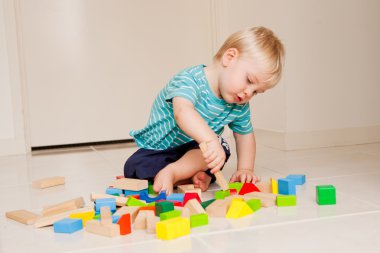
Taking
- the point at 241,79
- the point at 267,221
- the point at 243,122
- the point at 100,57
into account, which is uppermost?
the point at 100,57

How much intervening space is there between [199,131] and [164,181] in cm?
16

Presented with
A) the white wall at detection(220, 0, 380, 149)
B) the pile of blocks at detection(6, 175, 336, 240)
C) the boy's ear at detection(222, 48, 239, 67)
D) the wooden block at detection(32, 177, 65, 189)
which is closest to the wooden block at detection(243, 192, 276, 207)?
the pile of blocks at detection(6, 175, 336, 240)

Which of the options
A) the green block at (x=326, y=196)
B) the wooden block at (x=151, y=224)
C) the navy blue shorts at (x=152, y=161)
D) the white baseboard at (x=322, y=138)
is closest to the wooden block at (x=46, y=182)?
the navy blue shorts at (x=152, y=161)

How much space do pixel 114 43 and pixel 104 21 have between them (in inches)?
4.0

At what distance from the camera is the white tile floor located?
725mm

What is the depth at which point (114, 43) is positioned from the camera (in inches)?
84.0

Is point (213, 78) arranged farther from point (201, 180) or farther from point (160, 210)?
point (160, 210)

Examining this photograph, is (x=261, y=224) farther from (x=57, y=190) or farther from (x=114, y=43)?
(x=114, y=43)

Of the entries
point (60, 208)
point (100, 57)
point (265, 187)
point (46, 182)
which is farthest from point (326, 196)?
point (100, 57)

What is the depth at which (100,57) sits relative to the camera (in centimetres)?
213

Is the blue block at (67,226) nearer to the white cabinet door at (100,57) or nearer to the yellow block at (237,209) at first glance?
the yellow block at (237,209)

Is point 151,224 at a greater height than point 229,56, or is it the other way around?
point 229,56

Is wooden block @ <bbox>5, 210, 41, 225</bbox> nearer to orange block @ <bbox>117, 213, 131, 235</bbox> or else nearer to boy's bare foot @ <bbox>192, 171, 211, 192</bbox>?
orange block @ <bbox>117, 213, 131, 235</bbox>

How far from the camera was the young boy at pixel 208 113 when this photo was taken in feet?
3.52
